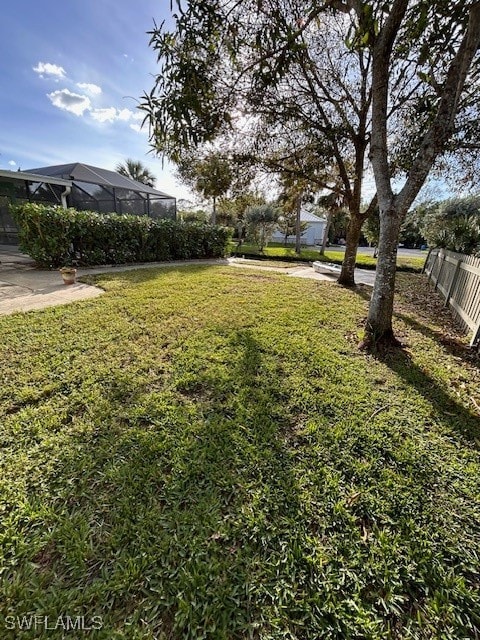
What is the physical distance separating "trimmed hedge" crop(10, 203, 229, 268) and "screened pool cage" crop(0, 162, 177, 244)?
3649 millimetres

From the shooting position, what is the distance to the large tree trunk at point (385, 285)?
11.3 ft

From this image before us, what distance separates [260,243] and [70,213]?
49.8 feet

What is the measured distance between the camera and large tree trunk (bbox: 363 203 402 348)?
11.3 feet

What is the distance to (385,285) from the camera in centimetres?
371

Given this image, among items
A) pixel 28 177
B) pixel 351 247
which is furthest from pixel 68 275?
pixel 351 247

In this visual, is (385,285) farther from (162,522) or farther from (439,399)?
(162,522)

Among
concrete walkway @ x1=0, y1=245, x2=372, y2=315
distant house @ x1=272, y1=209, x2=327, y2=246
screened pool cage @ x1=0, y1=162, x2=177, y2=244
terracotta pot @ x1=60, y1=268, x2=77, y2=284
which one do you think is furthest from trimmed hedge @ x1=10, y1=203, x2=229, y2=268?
distant house @ x1=272, y1=209, x2=327, y2=246

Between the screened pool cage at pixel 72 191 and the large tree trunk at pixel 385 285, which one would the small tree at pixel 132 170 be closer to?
the screened pool cage at pixel 72 191

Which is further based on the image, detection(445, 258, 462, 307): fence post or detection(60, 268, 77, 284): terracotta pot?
detection(60, 268, 77, 284): terracotta pot

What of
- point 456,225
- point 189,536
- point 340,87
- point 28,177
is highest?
point 340,87

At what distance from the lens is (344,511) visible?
Answer: 1646 millimetres

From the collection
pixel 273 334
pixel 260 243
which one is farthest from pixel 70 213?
pixel 260 243

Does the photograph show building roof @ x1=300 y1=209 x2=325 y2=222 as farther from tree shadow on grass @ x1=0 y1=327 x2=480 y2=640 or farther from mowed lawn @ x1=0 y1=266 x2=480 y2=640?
tree shadow on grass @ x1=0 y1=327 x2=480 y2=640

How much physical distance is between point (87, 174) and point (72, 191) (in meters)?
1.23
